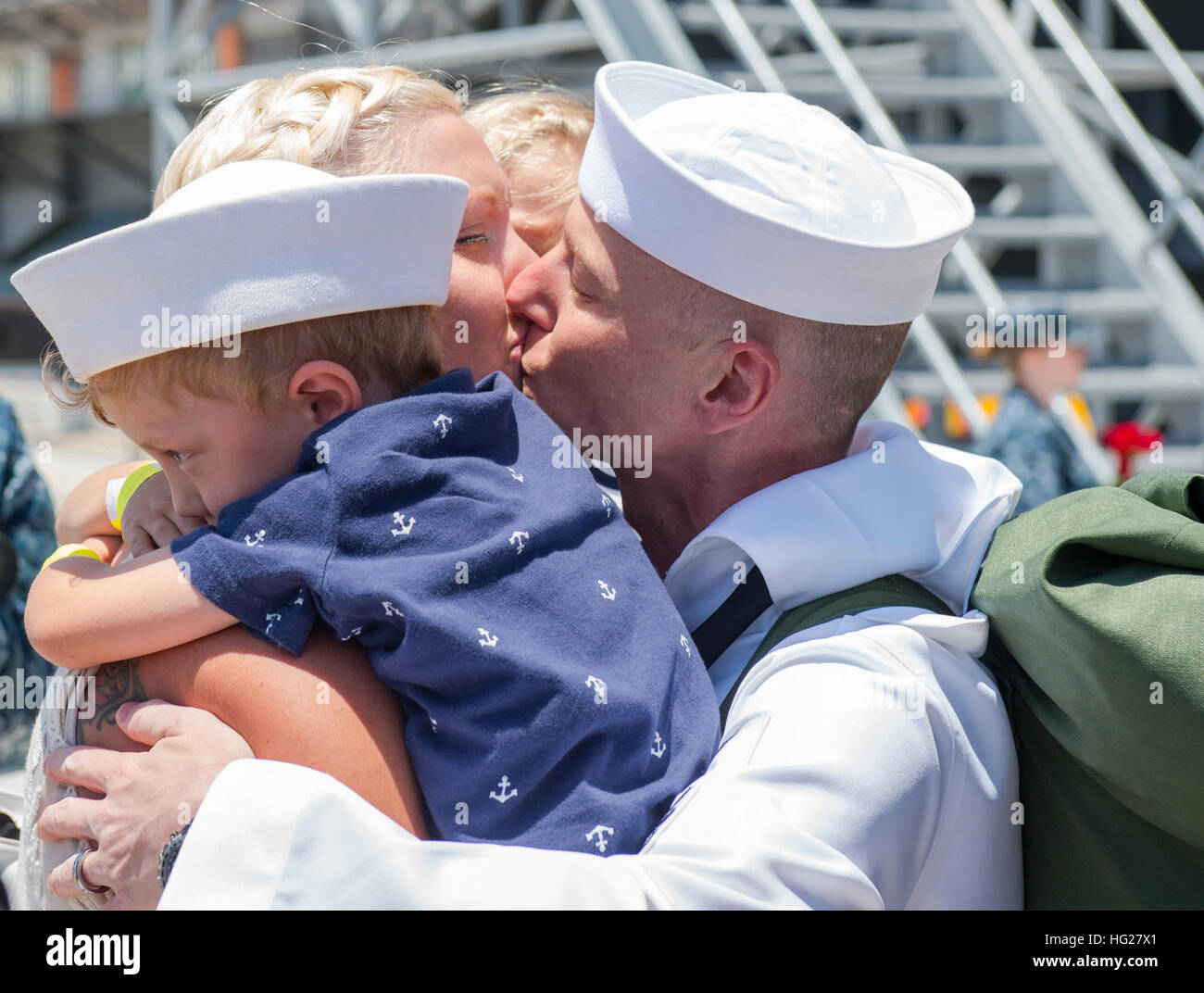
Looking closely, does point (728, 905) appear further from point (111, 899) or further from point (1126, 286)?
point (1126, 286)

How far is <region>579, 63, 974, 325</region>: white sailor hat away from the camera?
5.11 feet

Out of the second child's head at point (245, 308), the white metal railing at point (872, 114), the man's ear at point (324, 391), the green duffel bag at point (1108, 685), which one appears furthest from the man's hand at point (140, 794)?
the white metal railing at point (872, 114)

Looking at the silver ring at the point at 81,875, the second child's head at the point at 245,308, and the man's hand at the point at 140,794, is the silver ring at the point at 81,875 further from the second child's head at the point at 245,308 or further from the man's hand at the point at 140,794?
the second child's head at the point at 245,308

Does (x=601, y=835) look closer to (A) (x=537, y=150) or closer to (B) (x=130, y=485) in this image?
(B) (x=130, y=485)

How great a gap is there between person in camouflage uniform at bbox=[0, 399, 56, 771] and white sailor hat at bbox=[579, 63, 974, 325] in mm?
2254

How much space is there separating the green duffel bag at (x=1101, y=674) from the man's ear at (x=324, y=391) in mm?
608

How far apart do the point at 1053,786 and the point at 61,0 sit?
A: 25647 mm

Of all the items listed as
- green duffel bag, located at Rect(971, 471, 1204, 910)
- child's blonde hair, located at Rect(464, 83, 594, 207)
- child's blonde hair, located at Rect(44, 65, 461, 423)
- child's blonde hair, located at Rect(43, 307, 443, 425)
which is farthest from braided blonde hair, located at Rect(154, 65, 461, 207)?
green duffel bag, located at Rect(971, 471, 1204, 910)

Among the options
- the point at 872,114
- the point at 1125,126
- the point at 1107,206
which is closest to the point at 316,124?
the point at 872,114

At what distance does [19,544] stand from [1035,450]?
351 cm

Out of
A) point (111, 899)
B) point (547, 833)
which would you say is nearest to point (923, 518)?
point (547, 833)

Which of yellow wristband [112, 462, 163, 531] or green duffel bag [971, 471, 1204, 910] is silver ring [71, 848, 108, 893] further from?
green duffel bag [971, 471, 1204, 910]

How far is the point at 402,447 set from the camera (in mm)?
1271

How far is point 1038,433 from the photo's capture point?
441 centimetres
